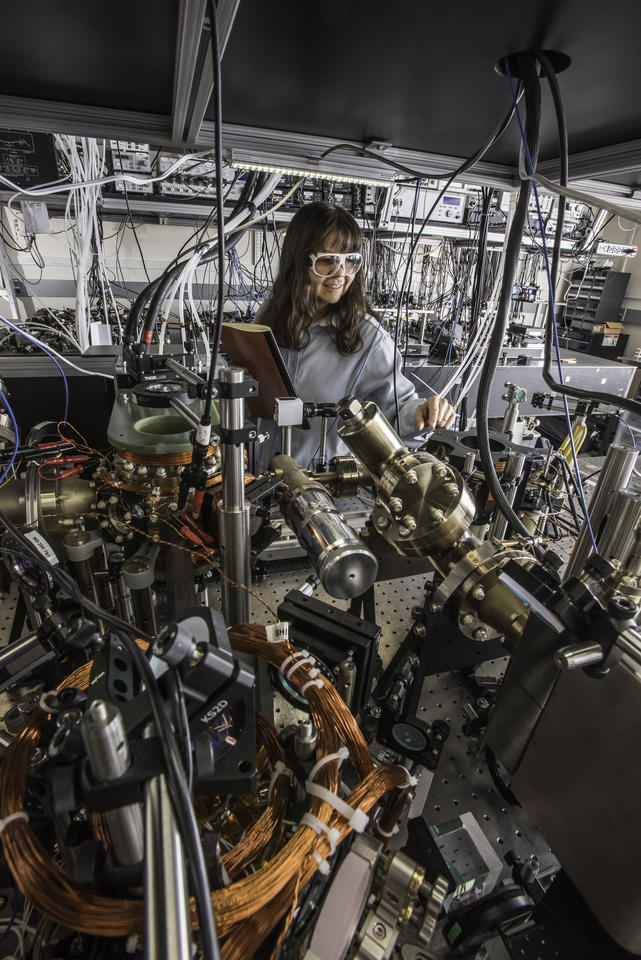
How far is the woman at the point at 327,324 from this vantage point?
1481 millimetres

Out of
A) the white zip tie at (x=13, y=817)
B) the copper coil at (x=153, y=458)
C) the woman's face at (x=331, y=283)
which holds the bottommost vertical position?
the white zip tie at (x=13, y=817)

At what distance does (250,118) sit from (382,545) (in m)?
0.86

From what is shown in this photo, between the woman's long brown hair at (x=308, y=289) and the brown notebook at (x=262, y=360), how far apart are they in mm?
619

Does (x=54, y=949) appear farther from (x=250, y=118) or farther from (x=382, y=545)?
(x=250, y=118)

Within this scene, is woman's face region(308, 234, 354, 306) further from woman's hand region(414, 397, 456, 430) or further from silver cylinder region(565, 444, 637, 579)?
silver cylinder region(565, 444, 637, 579)

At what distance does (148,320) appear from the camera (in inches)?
42.3

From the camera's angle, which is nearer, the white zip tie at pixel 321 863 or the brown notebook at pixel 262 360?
the white zip tie at pixel 321 863

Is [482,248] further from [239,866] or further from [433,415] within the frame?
[239,866]

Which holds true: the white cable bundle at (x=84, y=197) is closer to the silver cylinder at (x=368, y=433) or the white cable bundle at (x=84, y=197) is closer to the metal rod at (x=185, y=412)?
the metal rod at (x=185, y=412)

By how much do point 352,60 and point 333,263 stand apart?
845 millimetres

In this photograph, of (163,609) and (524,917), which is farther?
(163,609)

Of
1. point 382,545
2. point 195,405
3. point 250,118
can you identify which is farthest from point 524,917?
point 250,118

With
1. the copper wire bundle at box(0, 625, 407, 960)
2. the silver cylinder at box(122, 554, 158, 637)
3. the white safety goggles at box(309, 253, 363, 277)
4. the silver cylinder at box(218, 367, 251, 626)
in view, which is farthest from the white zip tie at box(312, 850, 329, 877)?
the white safety goggles at box(309, 253, 363, 277)

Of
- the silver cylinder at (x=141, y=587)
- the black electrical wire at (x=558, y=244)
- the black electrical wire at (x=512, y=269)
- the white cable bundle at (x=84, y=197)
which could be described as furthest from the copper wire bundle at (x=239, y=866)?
the white cable bundle at (x=84, y=197)
